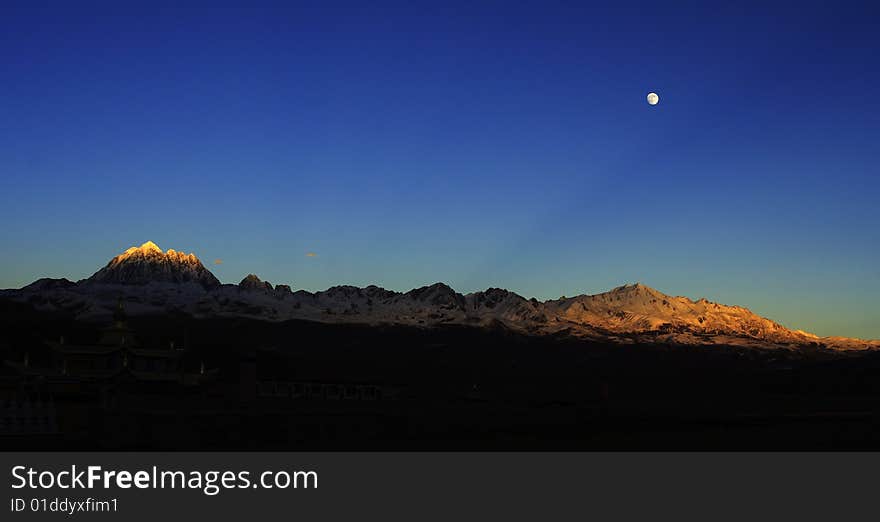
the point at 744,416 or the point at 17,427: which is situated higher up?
the point at 17,427

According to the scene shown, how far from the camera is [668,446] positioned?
6581 centimetres

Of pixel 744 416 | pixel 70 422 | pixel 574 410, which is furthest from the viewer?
pixel 744 416

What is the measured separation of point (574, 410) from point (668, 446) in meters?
35.0
